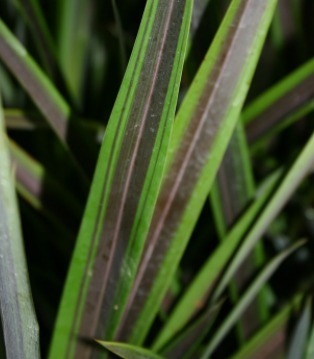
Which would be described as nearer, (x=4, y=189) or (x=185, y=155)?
(x=4, y=189)

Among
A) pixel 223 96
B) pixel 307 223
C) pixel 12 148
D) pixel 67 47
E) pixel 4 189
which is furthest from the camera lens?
pixel 67 47

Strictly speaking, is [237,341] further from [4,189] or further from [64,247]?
[4,189]

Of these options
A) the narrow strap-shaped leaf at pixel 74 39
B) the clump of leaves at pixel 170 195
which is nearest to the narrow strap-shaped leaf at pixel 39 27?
the clump of leaves at pixel 170 195

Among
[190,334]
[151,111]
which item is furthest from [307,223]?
[151,111]

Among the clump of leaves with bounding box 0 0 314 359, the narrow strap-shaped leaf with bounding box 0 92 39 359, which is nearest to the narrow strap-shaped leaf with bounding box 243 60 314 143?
the clump of leaves with bounding box 0 0 314 359

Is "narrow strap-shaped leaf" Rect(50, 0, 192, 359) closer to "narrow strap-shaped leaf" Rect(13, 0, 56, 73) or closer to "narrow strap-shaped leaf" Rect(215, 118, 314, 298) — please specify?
"narrow strap-shaped leaf" Rect(215, 118, 314, 298)

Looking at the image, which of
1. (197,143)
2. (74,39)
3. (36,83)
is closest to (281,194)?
(197,143)

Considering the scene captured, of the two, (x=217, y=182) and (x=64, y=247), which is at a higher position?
(x=217, y=182)
